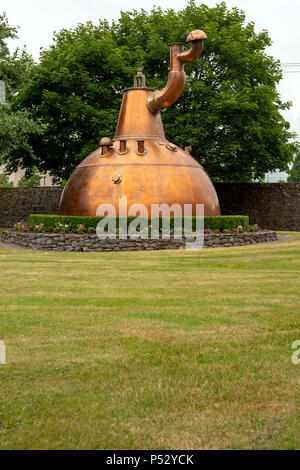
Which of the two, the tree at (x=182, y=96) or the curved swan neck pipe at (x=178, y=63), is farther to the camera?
the tree at (x=182, y=96)

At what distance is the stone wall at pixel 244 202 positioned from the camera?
33156 millimetres

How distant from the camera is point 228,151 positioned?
3022 cm

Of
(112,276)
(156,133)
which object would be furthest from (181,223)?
(112,276)

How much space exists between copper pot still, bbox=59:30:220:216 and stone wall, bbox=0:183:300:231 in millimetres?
11392

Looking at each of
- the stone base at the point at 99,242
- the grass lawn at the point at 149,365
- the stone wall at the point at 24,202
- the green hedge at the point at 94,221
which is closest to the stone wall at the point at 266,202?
the stone wall at the point at 24,202

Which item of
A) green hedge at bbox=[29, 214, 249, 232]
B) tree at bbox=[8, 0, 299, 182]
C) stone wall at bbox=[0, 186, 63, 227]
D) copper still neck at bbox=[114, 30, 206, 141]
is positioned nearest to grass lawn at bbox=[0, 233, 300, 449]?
green hedge at bbox=[29, 214, 249, 232]

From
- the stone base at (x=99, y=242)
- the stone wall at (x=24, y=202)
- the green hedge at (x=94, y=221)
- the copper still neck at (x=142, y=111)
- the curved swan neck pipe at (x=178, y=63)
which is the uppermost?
the curved swan neck pipe at (x=178, y=63)

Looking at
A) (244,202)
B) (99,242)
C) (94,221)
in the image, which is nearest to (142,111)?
(94,221)

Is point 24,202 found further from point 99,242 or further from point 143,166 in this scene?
point 99,242

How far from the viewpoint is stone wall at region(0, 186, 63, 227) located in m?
34.6

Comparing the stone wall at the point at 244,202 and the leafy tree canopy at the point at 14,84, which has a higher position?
the leafy tree canopy at the point at 14,84

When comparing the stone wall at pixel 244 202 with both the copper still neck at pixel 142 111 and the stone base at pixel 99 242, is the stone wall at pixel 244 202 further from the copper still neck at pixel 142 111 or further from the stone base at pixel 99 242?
the stone base at pixel 99 242
